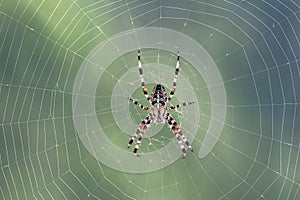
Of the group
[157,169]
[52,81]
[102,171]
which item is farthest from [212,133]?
[52,81]

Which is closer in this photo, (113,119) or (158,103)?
(158,103)

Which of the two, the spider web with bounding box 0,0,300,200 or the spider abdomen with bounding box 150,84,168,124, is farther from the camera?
the spider web with bounding box 0,0,300,200

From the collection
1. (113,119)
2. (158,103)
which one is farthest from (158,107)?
(113,119)

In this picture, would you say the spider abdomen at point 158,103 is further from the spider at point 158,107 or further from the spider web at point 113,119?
the spider web at point 113,119

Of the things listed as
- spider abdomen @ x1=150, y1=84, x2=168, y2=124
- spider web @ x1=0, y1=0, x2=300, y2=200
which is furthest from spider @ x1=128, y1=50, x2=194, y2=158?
spider web @ x1=0, y1=0, x2=300, y2=200

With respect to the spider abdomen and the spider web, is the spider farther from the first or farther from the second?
the spider web

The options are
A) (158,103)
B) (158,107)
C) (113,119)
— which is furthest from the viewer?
(113,119)

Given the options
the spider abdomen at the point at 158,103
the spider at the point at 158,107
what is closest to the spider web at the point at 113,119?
the spider at the point at 158,107

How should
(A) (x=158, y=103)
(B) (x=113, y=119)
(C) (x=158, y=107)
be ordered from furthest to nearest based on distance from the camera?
(B) (x=113, y=119)
(C) (x=158, y=107)
(A) (x=158, y=103)

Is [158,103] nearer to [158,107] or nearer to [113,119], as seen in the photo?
[158,107]
